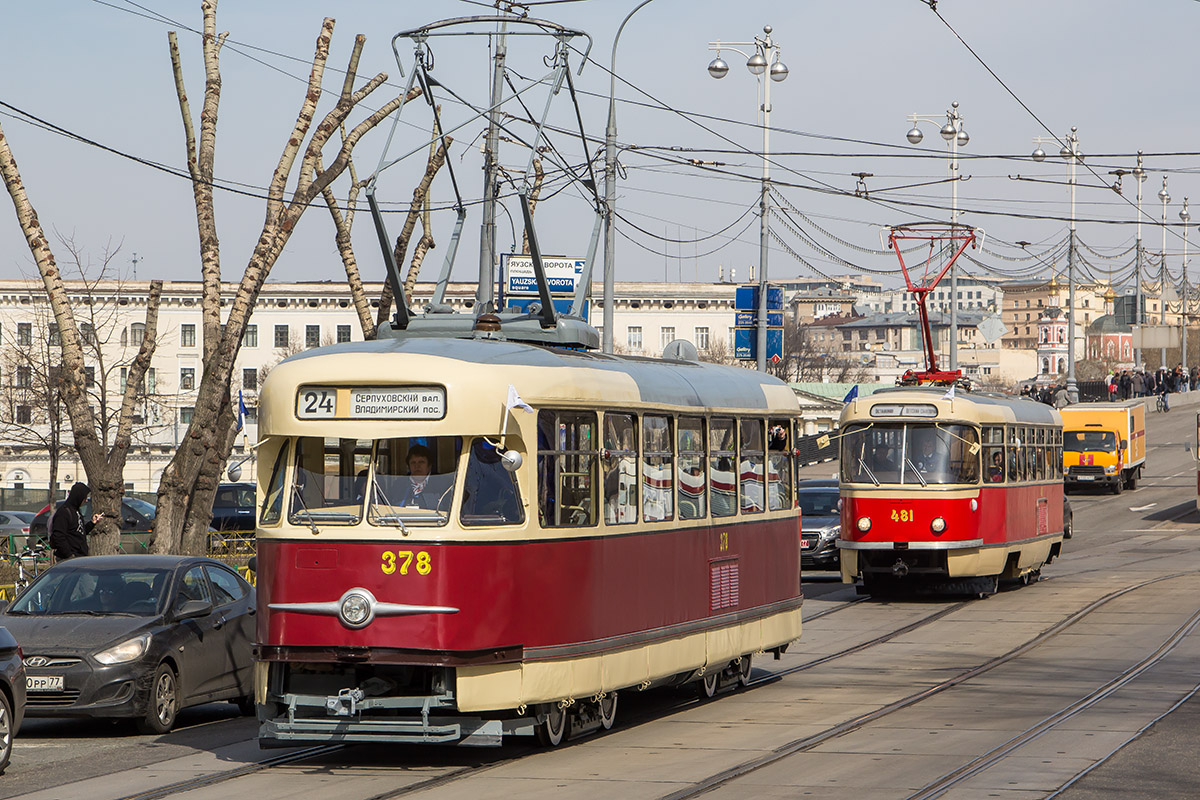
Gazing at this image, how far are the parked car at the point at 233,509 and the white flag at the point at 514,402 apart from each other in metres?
26.8

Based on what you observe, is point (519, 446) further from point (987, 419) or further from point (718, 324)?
point (718, 324)

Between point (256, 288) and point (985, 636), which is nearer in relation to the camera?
point (985, 636)

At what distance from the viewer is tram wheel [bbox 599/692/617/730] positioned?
40.1 feet

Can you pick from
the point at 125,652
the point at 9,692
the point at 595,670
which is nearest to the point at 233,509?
the point at 125,652

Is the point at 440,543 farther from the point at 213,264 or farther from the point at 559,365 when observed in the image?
the point at 213,264

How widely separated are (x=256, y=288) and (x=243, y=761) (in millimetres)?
14468

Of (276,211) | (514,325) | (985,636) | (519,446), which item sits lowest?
(985,636)

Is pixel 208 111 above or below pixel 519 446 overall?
above

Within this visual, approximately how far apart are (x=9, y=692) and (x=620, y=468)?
171 inches

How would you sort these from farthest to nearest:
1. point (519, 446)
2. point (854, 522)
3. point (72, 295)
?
point (72, 295), point (854, 522), point (519, 446)

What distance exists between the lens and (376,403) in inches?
424

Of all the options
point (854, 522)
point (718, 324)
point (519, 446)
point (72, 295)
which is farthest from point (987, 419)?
point (718, 324)

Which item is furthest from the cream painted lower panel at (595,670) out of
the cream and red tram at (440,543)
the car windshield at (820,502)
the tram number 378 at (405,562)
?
the car windshield at (820,502)

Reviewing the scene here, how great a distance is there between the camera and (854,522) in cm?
2292
